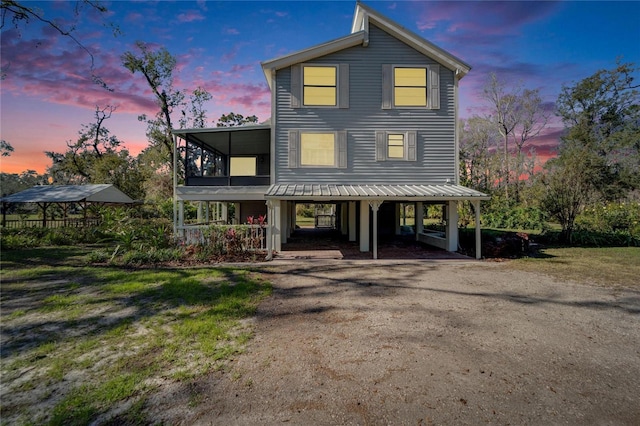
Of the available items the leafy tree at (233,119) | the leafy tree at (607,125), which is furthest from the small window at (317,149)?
the leafy tree at (607,125)

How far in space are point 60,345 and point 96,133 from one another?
4131 cm

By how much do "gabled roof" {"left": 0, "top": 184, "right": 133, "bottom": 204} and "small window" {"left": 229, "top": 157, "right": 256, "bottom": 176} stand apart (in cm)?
998

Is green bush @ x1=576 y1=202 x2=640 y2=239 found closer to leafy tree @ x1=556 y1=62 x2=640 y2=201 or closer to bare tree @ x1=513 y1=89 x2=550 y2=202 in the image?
leafy tree @ x1=556 y1=62 x2=640 y2=201

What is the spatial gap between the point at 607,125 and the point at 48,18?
42.3m

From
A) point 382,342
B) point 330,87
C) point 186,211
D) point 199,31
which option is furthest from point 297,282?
point 186,211

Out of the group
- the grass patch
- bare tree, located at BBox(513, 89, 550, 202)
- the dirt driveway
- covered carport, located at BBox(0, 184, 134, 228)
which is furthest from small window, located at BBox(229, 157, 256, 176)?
bare tree, located at BBox(513, 89, 550, 202)

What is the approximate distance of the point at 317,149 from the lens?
512 inches

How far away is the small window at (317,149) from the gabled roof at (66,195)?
15.7 metres

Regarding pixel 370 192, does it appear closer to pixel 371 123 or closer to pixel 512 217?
pixel 371 123

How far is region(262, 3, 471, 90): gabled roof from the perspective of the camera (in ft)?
41.1

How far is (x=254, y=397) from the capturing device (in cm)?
295

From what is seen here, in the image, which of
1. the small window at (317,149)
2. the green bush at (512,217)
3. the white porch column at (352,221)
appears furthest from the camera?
the green bush at (512,217)

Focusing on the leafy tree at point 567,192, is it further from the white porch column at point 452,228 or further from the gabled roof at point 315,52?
the gabled roof at point 315,52

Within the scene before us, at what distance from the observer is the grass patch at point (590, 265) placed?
7917mm
